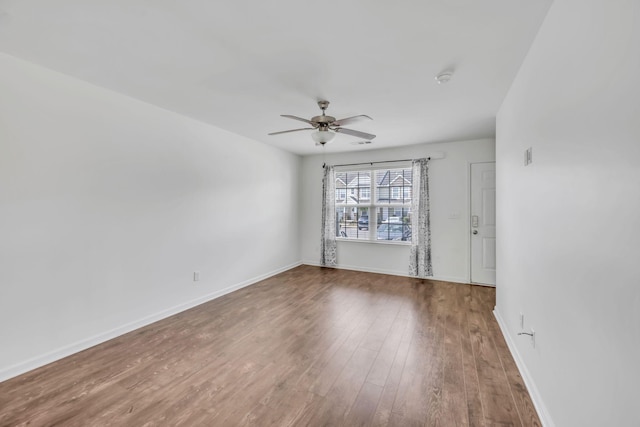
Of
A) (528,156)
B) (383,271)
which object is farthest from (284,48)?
(383,271)

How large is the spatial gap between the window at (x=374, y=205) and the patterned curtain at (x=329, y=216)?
0.16 m

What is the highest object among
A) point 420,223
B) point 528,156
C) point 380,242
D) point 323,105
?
point 323,105

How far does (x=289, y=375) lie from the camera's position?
220cm

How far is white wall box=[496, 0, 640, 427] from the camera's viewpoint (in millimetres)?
900

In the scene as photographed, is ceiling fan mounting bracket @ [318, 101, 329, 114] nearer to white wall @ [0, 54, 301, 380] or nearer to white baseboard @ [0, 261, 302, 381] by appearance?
white wall @ [0, 54, 301, 380]

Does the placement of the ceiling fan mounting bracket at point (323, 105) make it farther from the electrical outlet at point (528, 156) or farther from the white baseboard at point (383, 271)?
the white baseboard at point (383, 271)

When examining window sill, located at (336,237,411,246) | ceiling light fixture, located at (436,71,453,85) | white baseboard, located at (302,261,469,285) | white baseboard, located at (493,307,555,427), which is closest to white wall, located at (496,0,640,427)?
white baseboard, located at (493,307,555,427)

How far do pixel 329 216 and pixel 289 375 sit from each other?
13.0ft

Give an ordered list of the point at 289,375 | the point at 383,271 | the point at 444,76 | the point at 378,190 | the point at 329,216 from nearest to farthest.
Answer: the point at 289,375 → the point at 444,76 → the point at 383,271 → the point at 378,190 → the point at 329,216

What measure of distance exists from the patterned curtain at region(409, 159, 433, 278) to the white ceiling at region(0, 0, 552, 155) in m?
1.87

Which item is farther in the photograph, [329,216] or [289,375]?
[329,216]

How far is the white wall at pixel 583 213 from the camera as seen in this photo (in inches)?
35.4

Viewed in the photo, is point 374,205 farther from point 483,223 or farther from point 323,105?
point 323,105

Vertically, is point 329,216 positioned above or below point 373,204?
below
